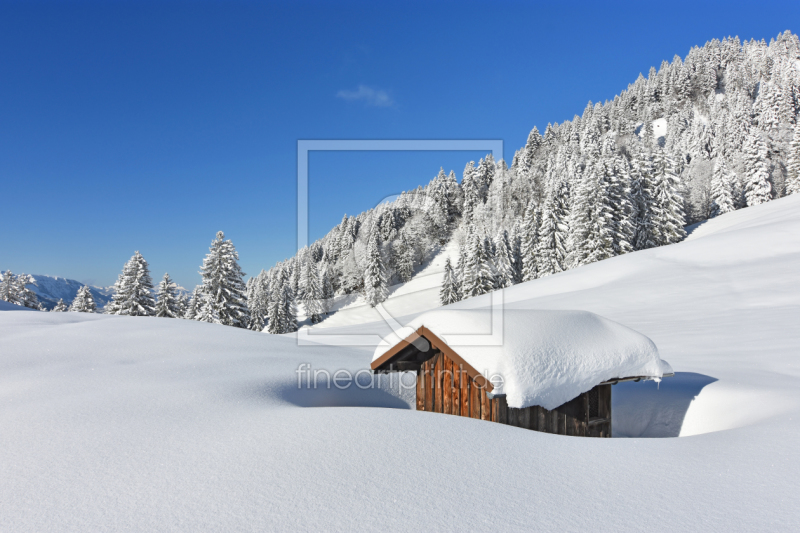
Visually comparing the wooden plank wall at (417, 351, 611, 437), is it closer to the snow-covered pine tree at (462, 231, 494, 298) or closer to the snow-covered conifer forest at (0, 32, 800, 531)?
the snow-covered conifer forest at (0, 32, 800, 531)

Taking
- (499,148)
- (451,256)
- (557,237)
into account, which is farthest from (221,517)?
(451,256)

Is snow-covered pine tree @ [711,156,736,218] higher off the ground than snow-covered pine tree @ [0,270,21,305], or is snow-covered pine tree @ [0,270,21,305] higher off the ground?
snow-covered pine tree @ [711,156,736,218]

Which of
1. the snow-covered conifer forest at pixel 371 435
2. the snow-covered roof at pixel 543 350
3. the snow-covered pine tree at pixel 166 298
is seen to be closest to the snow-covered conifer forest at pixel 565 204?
the snow-covered conifer forest at pixel 371 435

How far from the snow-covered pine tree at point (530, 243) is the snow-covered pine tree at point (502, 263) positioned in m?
1.60

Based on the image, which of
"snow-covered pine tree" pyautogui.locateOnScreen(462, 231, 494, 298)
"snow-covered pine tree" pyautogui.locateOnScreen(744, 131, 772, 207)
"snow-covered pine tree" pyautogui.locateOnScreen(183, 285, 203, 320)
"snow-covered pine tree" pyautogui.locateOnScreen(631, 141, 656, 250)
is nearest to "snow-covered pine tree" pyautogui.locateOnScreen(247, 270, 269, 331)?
"snow-covered pine tree" pyautogui.locateOnScreen(183, 285, 203, 320)

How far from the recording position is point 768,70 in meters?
96.1

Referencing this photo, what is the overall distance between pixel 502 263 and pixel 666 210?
49.7ft

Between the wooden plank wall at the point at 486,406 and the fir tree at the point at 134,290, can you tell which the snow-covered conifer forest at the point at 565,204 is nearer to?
the wooden plank wall at the point at 486,406

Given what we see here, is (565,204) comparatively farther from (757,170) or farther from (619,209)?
(757,170)

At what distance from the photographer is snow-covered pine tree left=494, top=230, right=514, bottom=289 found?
41.4m

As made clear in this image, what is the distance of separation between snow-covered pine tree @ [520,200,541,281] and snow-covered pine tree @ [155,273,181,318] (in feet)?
108

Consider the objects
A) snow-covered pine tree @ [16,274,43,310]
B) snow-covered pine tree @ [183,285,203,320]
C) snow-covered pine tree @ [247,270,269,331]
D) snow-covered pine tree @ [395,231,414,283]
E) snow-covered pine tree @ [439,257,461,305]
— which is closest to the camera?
snow-covered pine tree @ [395,231,414,283]

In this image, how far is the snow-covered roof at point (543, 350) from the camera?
4.94m

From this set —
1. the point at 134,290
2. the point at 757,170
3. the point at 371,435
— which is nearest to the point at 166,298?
the point at 134,290
